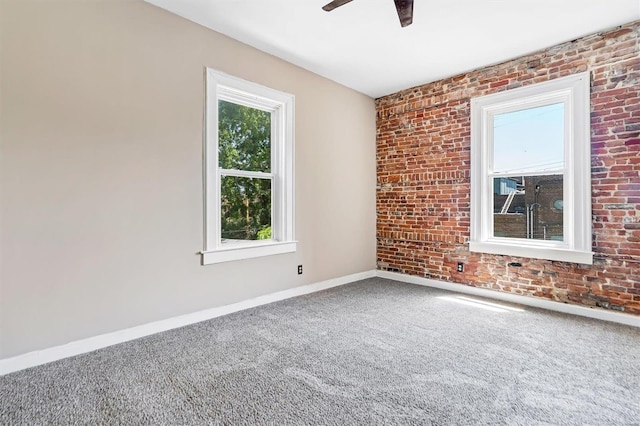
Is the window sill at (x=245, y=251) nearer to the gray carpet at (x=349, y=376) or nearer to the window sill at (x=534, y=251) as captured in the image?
the gray carpet at (x=349, y=376)

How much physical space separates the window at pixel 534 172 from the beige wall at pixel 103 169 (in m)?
2.72

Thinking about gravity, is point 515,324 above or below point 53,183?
below

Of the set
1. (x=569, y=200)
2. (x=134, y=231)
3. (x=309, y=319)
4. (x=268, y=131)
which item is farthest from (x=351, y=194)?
(x=134, y=231)

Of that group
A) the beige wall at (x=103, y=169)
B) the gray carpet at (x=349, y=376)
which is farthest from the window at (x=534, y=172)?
the beige wall at (x=103, y=169)

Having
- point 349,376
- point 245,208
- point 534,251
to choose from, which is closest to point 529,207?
point 534,251

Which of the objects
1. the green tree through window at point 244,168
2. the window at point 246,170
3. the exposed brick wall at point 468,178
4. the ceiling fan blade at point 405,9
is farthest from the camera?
the green tree through window at point 244,168

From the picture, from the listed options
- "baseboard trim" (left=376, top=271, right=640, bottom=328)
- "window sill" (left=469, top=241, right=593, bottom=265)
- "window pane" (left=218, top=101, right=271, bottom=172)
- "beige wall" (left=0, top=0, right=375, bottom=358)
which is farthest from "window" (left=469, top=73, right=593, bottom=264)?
"beige wall" (left=0, top=0, right=375, bottom=358)

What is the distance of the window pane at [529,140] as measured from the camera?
11.6 feet

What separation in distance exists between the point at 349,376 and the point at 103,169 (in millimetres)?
2367

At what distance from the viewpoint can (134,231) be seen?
8.84ft

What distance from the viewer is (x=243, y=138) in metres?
3.59

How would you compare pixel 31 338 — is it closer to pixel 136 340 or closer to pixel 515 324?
pixel 136 340

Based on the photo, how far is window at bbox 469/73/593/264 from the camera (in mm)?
3301

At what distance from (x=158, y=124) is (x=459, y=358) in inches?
120
